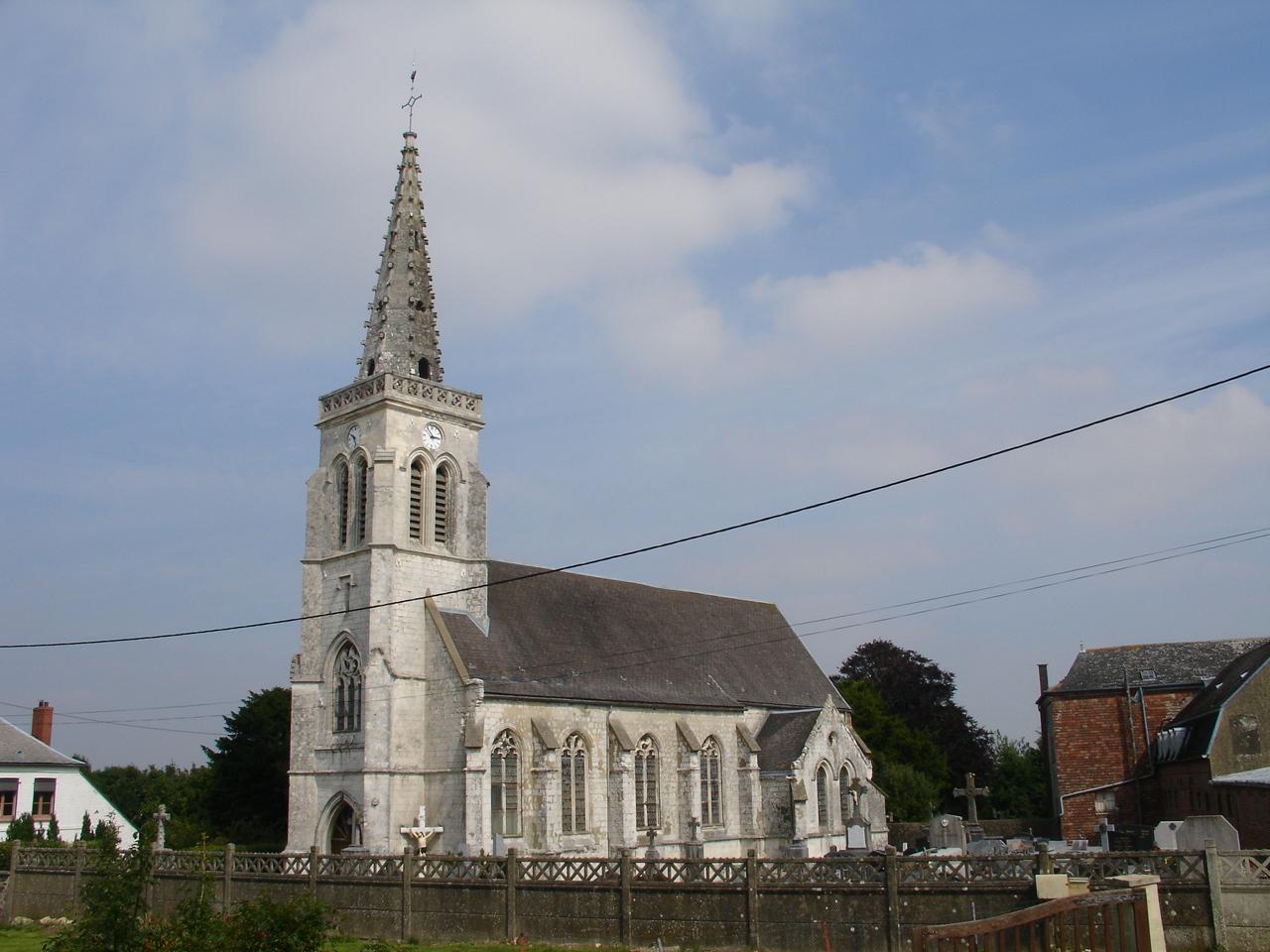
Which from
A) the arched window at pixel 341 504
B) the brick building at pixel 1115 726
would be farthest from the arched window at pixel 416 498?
the brick building at pixel 1115 726

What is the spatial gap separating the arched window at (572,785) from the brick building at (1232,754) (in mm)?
19923

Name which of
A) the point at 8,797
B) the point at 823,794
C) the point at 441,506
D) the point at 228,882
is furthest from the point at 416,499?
the point at 8,797

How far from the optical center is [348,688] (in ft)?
121

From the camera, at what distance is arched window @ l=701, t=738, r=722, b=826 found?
42875 mm

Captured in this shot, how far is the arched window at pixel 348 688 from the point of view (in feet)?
119

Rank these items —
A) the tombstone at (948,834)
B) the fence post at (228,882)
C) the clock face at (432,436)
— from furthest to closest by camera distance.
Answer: the clock face at (432,436)
the tombstone at (948,834)
the fence post at (228,882)

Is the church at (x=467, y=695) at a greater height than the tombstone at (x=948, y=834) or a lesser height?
greater

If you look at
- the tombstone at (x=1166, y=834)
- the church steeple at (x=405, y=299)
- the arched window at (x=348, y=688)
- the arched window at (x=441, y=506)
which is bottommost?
the tombstone at (x=1166, y=834)

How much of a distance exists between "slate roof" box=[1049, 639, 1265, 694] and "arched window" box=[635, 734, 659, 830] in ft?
60.7

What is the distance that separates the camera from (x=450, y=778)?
34812mm

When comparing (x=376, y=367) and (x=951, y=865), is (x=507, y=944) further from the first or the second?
(x=376, y=367)

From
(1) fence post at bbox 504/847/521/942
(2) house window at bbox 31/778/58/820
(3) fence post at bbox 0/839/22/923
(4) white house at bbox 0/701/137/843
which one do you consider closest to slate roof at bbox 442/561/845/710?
(1) fence post at bbox 504/847/521/942

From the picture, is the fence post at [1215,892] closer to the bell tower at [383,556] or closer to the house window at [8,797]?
the bell tower at [383,556]

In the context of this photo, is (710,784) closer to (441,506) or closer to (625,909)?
(441,506)
